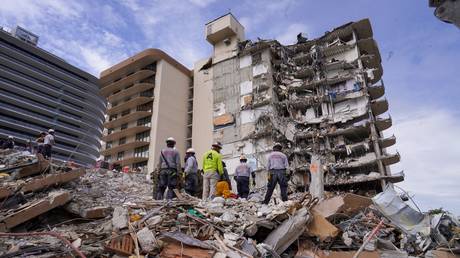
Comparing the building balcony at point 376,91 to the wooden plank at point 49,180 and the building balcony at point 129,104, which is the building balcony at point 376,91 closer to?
the building balcony at point 129,104

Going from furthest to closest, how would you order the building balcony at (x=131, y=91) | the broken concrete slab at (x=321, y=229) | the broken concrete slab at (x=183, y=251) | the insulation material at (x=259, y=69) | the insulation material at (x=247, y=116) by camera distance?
the building balcony at (x=131, y=91) < the insulation material at (x=259, y=69) < the insulation material at (x=247, y=116) < the broken concrete slab at (x=321, y=229) < the broken concrete slab at (x=183, y=251)

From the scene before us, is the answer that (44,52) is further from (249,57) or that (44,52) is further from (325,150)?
(325,150)

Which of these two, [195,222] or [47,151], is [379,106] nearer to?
[47,151]

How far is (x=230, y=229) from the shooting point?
5660 mm

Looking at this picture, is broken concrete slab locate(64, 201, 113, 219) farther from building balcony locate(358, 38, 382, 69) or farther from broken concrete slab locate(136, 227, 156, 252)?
building balcony locate(358, 38, 382, 69)

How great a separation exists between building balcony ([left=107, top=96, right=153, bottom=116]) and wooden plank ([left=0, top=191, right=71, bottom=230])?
35.3 m

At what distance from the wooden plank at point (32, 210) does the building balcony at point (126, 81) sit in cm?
3680

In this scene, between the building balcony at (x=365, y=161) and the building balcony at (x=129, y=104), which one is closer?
the building balcony at (x=365, y=161)

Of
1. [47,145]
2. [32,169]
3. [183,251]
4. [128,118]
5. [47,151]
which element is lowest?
[183,251]

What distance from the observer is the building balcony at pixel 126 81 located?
1695 inches

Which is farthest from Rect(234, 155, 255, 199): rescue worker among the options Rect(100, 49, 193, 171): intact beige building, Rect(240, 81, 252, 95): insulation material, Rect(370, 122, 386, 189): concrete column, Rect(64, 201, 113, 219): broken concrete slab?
Rect(100, 49, 193, 171): intact beige building

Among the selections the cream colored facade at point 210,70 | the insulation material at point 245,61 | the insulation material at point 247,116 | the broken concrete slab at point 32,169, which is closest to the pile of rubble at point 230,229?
the broken concrete slab at point 32,169

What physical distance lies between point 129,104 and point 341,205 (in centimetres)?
4034

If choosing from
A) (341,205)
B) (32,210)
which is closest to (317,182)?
(341,205)
